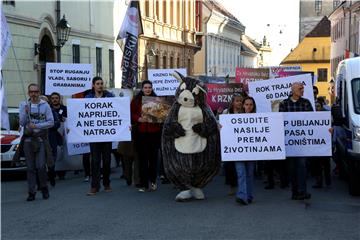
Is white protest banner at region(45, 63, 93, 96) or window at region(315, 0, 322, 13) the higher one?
window at region(315, 0, 322, 13)

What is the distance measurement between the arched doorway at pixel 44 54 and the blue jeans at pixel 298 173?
57.4ft

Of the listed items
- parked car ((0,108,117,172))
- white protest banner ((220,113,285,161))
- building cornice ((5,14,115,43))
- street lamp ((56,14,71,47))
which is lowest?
parked car ((0,108,117,172))

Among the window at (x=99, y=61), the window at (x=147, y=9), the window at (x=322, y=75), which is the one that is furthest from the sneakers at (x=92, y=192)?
the window at (x=322, y=75)

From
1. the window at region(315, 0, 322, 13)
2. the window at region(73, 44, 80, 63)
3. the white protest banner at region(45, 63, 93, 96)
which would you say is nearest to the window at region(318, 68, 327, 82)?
the window at region(315, 0, 322, 13)

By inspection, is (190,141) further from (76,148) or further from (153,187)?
(76,148)

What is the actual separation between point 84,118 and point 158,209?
249cm

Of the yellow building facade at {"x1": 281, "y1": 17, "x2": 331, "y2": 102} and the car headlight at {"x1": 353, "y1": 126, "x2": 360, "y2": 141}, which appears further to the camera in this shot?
the yellow building facade at {"x1": 281, "y1": 17, "x2": 331, "y2": 102}

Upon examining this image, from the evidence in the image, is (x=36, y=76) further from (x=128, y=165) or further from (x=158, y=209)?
(x=158, y=209)

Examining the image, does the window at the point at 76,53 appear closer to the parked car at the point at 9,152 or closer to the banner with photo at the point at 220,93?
the banner with photo at the point at 220,93

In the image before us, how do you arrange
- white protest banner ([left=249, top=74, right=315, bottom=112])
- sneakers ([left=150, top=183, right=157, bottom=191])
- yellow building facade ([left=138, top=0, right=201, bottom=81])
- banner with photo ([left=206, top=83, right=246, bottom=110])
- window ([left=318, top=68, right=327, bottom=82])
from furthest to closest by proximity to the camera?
window ([left=318, top=68, right=327, bottom=82])
yellow building facade ([left=138, top=0, right=201, bottom=81])
banner with photo ([left=206, top=83, right=246, bottom=110])
white protest banner ([left=249, top=74, right=315, bottom=112])
sneakers ([left=150, top=183, right=157, bottom=191])

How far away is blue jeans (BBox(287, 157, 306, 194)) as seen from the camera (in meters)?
10.4

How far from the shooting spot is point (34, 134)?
10.5 meters

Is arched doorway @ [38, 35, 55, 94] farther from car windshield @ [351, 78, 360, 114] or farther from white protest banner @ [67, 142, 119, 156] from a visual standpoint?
car windshield @ [351, 78, 360, 114]

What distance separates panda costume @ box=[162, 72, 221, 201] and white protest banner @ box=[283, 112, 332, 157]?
1.12 metres
